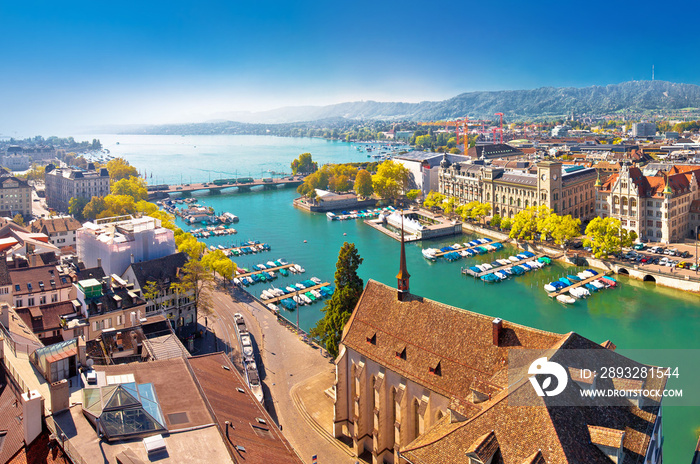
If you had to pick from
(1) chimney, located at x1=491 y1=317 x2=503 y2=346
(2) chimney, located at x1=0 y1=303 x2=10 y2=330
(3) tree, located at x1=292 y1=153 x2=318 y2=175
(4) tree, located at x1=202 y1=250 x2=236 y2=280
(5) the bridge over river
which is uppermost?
(3) tree, located at x1=292 y1=153 x2=318 y2=175

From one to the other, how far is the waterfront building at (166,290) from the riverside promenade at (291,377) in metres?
2.21

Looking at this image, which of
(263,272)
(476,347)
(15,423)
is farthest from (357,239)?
(15,423)

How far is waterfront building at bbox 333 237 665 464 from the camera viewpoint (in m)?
16.5

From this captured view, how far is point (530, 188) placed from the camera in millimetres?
79188

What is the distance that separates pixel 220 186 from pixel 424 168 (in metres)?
50.6

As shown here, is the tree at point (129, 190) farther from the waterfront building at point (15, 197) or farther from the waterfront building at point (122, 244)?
the waterfront building at point (122, 244)

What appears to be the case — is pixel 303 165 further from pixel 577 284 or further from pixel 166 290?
pixel 166 290

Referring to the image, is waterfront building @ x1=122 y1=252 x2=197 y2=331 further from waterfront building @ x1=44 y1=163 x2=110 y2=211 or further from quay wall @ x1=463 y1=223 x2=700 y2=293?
waterfront building @ x1=44 y1=163 x2=110 y2=211

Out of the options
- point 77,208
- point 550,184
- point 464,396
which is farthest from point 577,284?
point 77,208

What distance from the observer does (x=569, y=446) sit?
15.9 metres

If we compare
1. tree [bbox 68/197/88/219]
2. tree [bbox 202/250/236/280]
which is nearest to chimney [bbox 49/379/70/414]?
tree [bbox 202/250/236/280]

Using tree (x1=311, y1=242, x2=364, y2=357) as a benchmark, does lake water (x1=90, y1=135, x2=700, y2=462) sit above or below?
below

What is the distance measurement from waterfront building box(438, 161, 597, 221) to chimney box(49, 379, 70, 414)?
69071mm

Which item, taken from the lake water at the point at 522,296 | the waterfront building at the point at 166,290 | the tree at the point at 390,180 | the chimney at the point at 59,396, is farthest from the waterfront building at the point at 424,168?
the chimney at the point at 59,396
